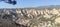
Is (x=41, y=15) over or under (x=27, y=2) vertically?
under

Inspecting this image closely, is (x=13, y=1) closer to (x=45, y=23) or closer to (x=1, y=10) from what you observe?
(x=1, y=10)

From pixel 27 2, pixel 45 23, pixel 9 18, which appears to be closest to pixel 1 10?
pixel 9 18

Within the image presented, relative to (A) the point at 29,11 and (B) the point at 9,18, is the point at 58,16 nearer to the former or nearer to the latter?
(A) the point at 29,11

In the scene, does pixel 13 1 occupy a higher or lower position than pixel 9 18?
higher

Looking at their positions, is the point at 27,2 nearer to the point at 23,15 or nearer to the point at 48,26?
the point at 23,15

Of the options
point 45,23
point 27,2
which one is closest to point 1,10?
point 27,2

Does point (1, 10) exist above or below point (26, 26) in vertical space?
above

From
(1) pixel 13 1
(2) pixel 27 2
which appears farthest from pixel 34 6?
(1) pixel 13 1
